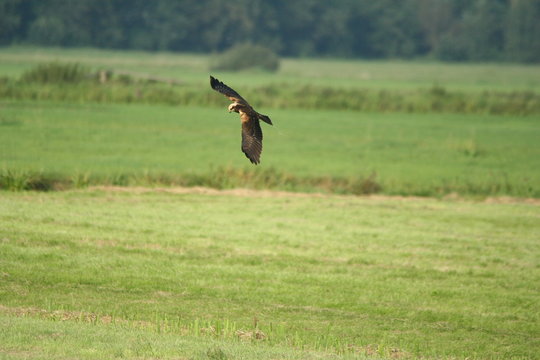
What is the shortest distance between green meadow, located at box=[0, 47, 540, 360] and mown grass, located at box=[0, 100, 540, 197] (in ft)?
0.30

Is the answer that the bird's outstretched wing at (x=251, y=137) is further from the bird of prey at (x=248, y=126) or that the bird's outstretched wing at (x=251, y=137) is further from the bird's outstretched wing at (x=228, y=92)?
the bird's outstretched wing at (x=228, y=92)

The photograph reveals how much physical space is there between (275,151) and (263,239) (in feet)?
44.2

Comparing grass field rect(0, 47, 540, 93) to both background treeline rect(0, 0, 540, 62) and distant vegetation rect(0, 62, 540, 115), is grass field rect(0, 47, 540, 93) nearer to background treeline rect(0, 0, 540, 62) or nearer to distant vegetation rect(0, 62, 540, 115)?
background treeline rect(0, 0, 540, 62)

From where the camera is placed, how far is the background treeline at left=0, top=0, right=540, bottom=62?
103 m

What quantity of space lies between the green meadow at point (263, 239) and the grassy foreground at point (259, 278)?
50mm

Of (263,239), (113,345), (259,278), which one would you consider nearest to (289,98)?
(263,239)

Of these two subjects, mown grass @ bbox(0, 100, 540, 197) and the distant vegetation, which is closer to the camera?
mown grass @ bbox(0, 100, 540, 197)

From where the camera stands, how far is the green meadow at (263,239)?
42.6ft

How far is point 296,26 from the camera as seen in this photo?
116000 mm

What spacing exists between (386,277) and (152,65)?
236ft

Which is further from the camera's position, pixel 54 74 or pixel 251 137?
pixel 54 74

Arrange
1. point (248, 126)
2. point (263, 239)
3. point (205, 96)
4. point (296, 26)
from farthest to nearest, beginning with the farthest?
point (296, 26) → point (205, 96) → point (263, 239) → point (248, 126)

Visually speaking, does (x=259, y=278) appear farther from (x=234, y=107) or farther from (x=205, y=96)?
(x=205, y=96)

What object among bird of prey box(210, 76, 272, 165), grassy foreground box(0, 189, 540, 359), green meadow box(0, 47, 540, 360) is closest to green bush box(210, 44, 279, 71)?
green meadow box(0, 47, 540, 360)
